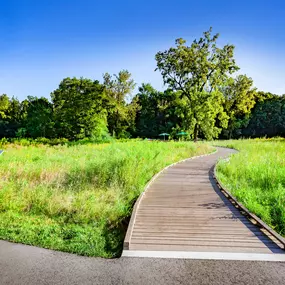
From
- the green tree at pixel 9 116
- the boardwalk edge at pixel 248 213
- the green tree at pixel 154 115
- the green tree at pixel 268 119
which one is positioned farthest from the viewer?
the green tree at pixel 154 115

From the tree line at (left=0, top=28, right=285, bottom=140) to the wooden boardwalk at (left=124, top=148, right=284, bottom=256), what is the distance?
25.0m

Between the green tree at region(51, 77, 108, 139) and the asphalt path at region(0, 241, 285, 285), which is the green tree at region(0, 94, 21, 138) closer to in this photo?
the green tree at region(51, 77, 108, 139)

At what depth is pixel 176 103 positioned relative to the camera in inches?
1347

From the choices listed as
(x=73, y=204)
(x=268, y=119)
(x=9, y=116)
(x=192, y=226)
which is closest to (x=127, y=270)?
(x=192, y=226)

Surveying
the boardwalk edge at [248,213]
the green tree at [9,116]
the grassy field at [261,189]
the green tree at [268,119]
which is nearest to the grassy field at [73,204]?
the boardwalk edge at [248,213]

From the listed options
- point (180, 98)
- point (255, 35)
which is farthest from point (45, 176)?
point (180, 98)

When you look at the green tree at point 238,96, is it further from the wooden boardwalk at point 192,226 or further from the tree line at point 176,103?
the wooden boardwalk at point 192,226

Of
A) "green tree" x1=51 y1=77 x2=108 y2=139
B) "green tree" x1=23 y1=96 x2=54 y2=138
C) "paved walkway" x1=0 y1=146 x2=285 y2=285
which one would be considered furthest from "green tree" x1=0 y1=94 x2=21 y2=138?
"paved walkway" x1=0 y1=146 x2=285 y2=285

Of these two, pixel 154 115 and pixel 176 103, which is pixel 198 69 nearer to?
pixel 176 103

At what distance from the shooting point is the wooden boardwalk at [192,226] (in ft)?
15.4

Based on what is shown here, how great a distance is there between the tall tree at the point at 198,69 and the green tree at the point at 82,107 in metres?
8.31

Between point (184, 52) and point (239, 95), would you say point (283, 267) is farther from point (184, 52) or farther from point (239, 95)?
point (239, 95)

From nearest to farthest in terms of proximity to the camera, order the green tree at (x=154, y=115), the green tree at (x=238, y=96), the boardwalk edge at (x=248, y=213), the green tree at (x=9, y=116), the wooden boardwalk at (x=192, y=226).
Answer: the wooden boardwalk at (x=192, y=226), the boardwalk edge at (x=248, y=213), the green tree at (x=238, y=96), the green tree at (x=9, y=116), the green tree at (x=154, y=115)

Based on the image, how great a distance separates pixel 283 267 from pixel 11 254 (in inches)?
167
